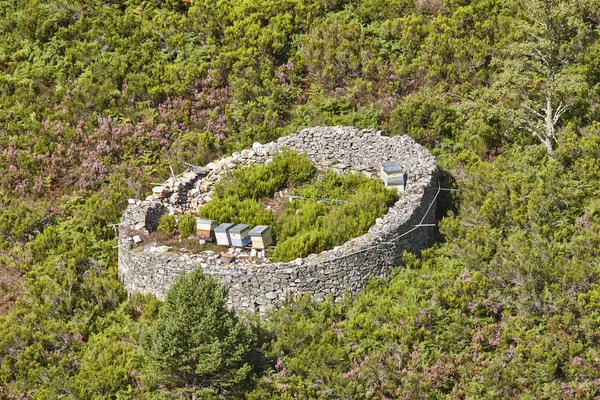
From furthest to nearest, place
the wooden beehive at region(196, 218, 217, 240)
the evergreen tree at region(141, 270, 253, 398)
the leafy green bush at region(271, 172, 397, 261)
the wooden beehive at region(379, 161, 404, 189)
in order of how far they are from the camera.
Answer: the wooden beehive at region(379, 161, 404, 189)
the wooden beehive at region(196, 218, 217, 240)
the leafy green bush at region(271, 172, 397, 261)
the evergreen tree at region(141, 270, 253, 398)

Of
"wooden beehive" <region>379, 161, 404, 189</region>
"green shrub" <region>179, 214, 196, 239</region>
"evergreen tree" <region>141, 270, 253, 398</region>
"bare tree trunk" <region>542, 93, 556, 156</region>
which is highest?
"bare tree trunk" <region>542, 93, 556, 156</region>

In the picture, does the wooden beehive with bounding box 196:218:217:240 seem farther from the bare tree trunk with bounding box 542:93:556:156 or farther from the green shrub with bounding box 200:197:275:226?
the bare tree trunk with bounding box 542:93:556:156

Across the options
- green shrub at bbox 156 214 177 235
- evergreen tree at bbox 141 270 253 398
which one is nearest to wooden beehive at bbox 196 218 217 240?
green shrub at bbox 156 214 177 235

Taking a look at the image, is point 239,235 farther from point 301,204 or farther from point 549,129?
point 549,129

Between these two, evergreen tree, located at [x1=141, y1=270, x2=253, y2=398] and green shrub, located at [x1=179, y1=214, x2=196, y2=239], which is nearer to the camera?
evergreen tree, located at [x1=141, y1=270, x2=253, y2=398]

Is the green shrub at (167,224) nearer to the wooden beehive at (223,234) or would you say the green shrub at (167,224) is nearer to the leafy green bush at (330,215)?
the wooden beehive at (223,234)

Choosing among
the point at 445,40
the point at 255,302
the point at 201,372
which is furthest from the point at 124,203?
the point at 445,40

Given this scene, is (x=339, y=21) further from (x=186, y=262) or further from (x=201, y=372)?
(x=201, y=372)
